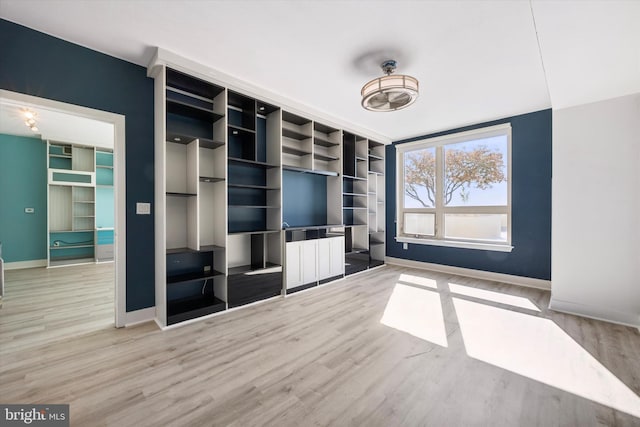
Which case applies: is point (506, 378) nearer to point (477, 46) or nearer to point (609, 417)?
point (609, 417)

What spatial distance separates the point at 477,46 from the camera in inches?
93.6

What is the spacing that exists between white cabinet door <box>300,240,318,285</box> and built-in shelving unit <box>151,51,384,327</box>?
2cm

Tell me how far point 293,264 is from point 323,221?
1236 mm

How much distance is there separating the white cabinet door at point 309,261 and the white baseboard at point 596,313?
2.95 metres

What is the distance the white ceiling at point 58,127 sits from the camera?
4141 mm

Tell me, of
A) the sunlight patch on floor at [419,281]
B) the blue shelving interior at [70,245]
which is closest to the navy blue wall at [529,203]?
the sunlight patch on floor at [419,281]

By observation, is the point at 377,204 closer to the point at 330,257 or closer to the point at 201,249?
the point at 330,257

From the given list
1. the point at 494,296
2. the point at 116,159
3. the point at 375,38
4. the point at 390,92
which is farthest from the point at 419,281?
the point at 116,159

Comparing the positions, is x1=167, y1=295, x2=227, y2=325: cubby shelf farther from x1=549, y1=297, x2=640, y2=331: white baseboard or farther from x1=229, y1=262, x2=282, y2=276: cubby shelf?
x1=549, y1=297, x2=640, y2=331: white baseboard

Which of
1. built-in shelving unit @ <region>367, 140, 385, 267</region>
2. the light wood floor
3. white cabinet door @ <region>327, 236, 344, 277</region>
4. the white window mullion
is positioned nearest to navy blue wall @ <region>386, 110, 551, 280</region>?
the white window mullion

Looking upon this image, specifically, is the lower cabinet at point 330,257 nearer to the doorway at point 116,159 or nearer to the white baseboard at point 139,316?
the white baseboard at point 139,316

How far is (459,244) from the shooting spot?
15.4 ft

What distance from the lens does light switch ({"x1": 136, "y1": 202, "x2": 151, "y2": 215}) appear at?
8.95ft

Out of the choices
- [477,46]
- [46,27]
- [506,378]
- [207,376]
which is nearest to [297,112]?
[477,46]
